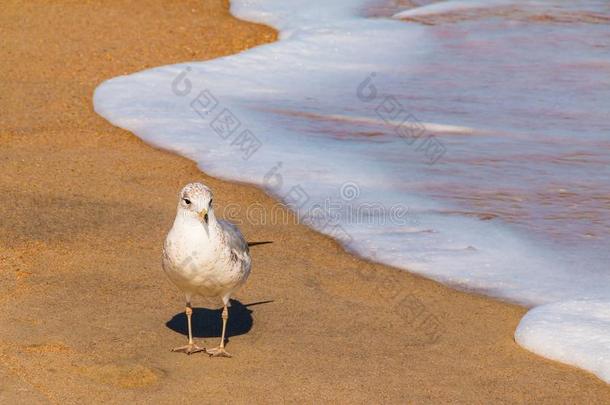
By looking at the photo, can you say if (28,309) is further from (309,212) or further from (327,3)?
(327,3)

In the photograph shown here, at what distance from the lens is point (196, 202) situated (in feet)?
17.8

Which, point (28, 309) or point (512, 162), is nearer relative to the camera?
point (28, 309)

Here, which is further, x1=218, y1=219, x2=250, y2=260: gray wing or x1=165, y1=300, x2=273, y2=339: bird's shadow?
x1=165, y1=300, x2=273, y2=339: bird's shadow

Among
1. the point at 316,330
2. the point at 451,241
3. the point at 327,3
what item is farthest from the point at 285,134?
the point at 327,3

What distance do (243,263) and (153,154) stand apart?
3.85m

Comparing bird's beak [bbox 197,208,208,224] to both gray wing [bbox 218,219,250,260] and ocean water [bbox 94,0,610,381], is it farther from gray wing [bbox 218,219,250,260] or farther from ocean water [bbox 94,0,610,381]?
ocean water [bbox 94,0,610,381]

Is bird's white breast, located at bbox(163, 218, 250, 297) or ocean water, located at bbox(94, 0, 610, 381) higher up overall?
bird's white breast, located at bbox(163, 218, 250, 297)

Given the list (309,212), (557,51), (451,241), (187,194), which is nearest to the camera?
(187,194)

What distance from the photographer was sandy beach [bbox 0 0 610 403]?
5297mm

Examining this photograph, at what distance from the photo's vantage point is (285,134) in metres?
10.1

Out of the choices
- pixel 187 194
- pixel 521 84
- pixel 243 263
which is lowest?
pixel 521 84

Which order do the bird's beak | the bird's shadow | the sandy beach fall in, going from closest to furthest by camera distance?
the sandy beach < the bird's beak < the bird's shadow

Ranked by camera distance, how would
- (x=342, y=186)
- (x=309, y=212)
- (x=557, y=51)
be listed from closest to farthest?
1. (x=309, y=212)
2. (x=342, y=186)
3. (x=557, y=51)

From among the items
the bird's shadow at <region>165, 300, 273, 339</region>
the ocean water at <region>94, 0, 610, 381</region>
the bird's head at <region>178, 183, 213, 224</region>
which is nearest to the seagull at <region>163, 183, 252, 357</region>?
the bird's head at <region>178, 183, 213, 224</region>
